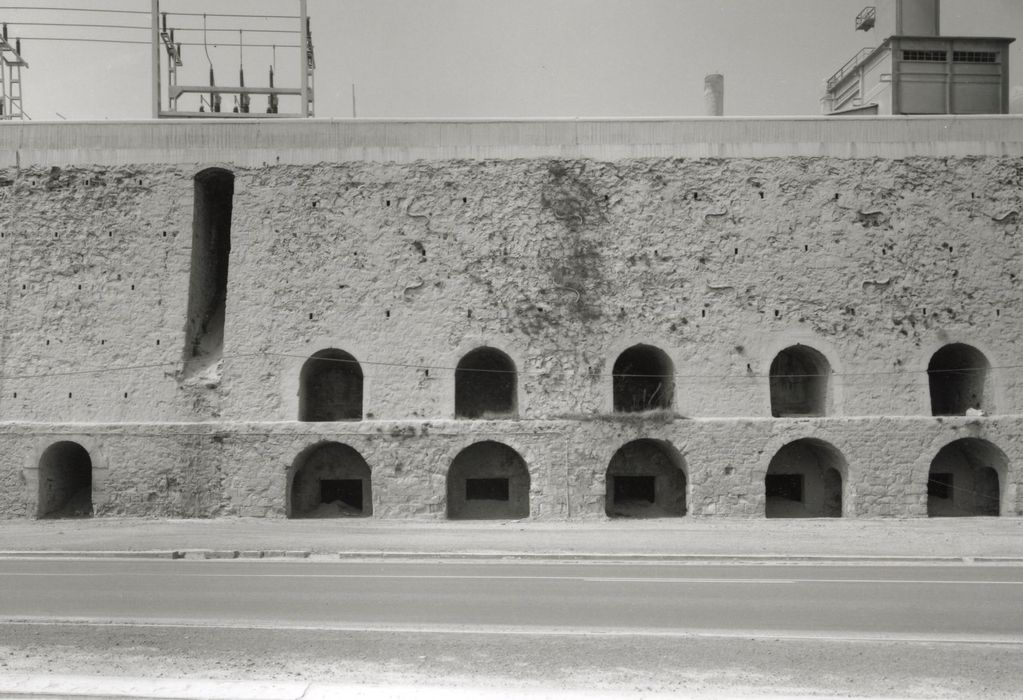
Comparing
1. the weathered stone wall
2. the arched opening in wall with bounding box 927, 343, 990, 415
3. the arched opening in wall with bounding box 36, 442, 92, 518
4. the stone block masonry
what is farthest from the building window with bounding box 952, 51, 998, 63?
the arched opening in wall with bounding box 36, 442, 92, 518

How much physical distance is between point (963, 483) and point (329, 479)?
14481 mm

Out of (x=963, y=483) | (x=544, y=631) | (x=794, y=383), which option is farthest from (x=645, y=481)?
(x=544, y=631)

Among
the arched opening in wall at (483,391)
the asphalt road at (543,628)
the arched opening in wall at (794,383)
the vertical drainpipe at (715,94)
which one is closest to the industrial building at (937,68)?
the vertical drainpipe at (715,94)

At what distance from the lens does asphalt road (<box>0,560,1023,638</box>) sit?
24.4ft

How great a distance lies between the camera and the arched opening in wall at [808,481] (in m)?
18.6

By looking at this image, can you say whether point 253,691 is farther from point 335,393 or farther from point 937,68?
point 937,68

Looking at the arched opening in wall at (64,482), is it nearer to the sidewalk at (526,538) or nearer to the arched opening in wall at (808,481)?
the sidewalk at (526,538)

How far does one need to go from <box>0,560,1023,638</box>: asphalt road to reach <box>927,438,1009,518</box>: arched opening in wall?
864cm

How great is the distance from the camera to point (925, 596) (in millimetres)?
8617

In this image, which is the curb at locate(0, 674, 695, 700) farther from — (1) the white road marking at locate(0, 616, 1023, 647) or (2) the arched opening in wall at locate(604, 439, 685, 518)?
(2) the arched opening in wall at locate(604, 439, 685, 518)

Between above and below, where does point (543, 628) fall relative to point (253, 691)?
below

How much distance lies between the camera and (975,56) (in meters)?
24.9

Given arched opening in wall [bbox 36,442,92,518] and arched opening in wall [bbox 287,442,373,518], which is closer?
arched opening in wall [bbox 36,442,92,518]

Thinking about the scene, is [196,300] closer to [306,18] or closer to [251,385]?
[251,385]
